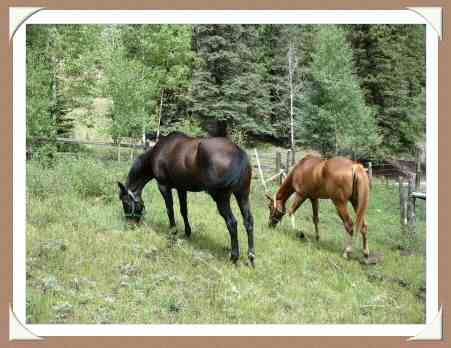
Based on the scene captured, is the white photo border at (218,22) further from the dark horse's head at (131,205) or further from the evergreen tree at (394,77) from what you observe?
the dark horse's head at (131,205)

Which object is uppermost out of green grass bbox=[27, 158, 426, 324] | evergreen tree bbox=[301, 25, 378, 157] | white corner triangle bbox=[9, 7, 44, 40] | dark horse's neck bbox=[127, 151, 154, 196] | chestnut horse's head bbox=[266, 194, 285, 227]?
white corner triangle bbox=[9, 7, 44, 40]

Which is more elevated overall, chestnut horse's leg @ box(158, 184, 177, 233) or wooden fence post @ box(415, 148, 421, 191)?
wooden fence post @ box(415, 148, 421, 191)

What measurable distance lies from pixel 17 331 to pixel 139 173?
12.3 feet

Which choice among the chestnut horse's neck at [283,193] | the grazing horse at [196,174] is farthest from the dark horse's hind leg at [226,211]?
the chestnut horse's neck at [283,193]

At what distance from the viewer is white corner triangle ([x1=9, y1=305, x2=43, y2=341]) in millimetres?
6492

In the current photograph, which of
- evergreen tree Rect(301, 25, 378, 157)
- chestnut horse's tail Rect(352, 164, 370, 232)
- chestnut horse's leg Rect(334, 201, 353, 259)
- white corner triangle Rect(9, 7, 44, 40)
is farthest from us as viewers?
evergreen tree Rect(301, 25, 378, 157)

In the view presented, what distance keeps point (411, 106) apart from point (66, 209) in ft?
20.9

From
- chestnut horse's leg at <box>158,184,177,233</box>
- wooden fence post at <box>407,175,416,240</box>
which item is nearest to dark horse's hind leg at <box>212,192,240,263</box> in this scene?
chestnut horse's leg at <box>158,184,177,233</box>

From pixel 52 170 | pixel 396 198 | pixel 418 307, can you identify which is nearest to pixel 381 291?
pixel 418 307

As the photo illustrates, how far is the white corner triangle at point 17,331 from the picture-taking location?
6492 mm

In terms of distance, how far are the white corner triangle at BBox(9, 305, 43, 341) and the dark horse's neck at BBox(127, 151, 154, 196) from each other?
344cm

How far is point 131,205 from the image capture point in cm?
916

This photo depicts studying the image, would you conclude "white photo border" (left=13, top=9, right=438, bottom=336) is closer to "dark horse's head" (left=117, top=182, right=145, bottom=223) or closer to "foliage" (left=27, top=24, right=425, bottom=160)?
"foliage" (left=27, top=24, right=425, bottom=160)

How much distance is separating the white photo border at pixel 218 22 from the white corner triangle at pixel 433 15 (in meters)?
0.05
